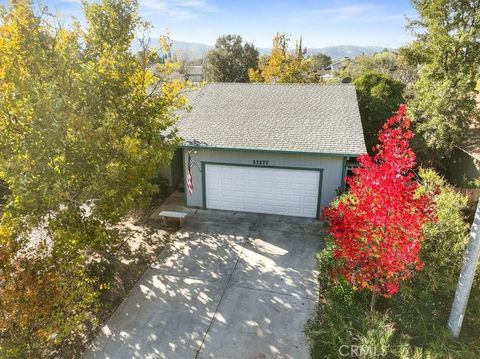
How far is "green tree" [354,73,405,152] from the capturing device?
734 inches

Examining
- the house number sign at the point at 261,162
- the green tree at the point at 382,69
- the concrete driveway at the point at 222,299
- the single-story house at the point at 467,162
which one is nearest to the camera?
the concrete driveway at the point at 222,299

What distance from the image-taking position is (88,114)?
6.89 m

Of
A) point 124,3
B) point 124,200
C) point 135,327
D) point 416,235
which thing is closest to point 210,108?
point 124,3

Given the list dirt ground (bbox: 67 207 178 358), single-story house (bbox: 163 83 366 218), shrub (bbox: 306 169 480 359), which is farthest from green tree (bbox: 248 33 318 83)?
shrub (bbox: 306 169 480 359)

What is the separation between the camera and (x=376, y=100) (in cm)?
1875

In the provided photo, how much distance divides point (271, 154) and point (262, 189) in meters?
1.50

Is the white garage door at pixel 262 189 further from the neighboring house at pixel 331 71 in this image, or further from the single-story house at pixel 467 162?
the neighboring house at pixel 331 71

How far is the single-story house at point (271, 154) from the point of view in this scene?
12.0 meters

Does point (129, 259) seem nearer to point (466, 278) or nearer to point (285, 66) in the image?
point (466, 278)

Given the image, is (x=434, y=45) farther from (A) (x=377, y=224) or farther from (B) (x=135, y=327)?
(B) (x=135, y=327)

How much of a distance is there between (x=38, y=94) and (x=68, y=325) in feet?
14.8

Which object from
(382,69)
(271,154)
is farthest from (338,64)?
(271,154)

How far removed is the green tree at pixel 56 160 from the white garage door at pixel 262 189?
207 inches

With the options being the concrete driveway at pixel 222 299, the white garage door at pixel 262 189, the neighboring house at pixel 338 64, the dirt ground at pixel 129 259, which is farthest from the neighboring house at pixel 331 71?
the concrete driveway at pixel 222 299
